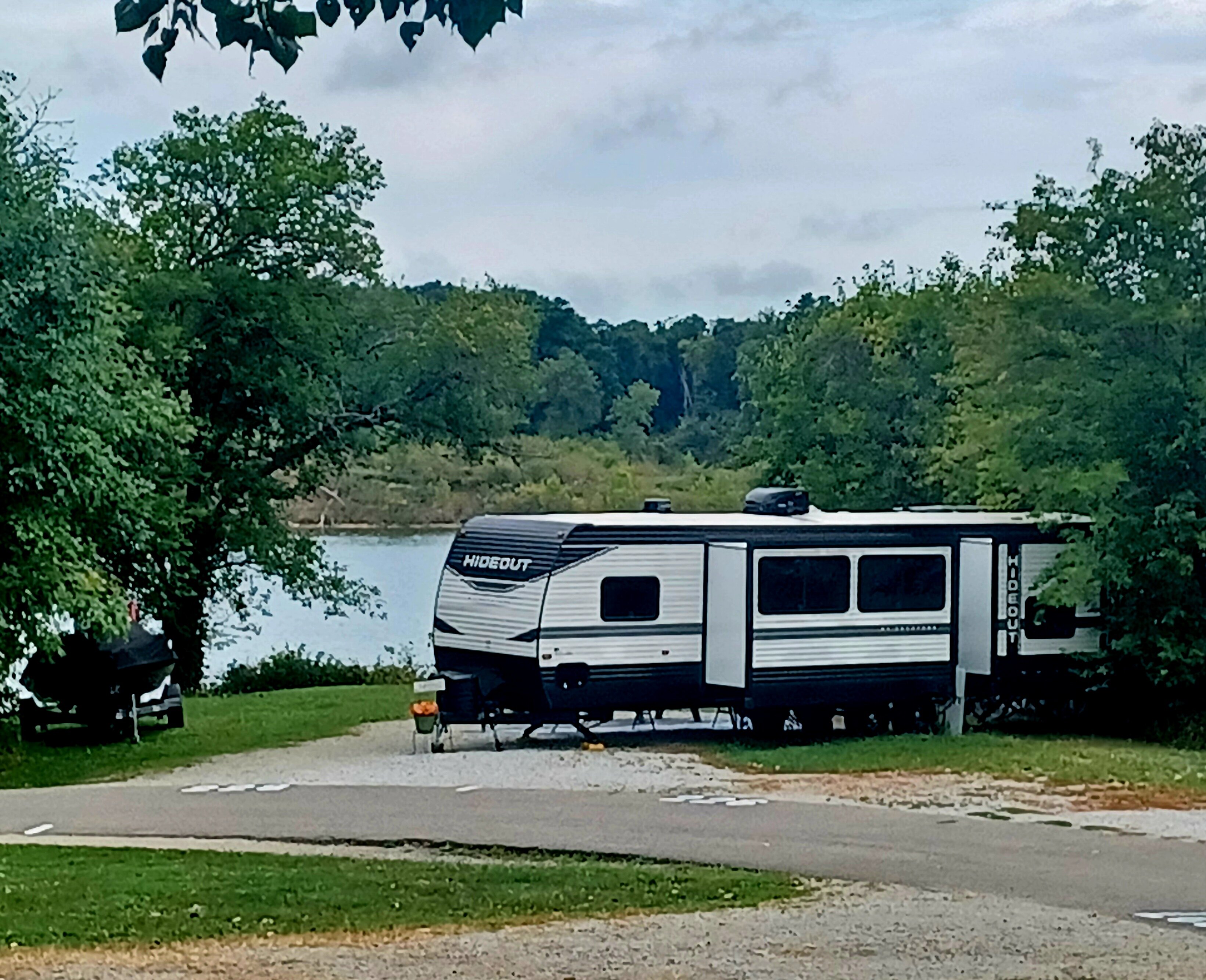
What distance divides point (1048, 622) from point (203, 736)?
9939mm

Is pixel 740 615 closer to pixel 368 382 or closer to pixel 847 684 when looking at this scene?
pixel 847 684

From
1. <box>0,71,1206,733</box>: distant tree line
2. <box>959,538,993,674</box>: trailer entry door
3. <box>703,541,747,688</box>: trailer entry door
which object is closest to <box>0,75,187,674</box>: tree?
<box>0,71,1206,733</box>: distant tree line

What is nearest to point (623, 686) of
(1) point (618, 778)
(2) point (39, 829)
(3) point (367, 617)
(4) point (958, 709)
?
(1) point (618, 778)

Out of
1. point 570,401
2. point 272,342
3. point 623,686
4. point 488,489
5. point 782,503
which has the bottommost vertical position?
point 623,686

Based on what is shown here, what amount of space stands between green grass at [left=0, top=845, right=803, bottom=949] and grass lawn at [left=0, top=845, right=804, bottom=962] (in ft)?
0.05

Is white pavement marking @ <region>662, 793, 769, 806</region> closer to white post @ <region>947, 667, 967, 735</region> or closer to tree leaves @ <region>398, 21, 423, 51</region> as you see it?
white post @ <region>947, 667, 967, 735</region>

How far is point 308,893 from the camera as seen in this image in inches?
422

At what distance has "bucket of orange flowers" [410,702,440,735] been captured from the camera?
19.8 m

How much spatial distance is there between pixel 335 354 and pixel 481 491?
9.66m

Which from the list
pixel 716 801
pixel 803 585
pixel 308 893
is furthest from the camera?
pixel 803 585

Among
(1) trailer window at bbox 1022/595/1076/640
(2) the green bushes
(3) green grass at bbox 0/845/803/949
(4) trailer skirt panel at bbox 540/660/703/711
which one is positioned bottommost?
(3) green grass at bbox 0/845/803/949

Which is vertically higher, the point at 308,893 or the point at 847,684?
the point at 847,684

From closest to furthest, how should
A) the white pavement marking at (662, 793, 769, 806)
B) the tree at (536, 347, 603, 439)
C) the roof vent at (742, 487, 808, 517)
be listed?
the white pavement marking at (662, 793, 769, 806) < the roof vent at (742, 487, 808, 517) < the tree at (536, 347, 603, 439)

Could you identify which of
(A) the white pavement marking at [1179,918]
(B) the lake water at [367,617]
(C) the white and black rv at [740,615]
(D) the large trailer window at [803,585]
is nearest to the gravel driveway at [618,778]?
(C) the white and black rv at [740,615]
